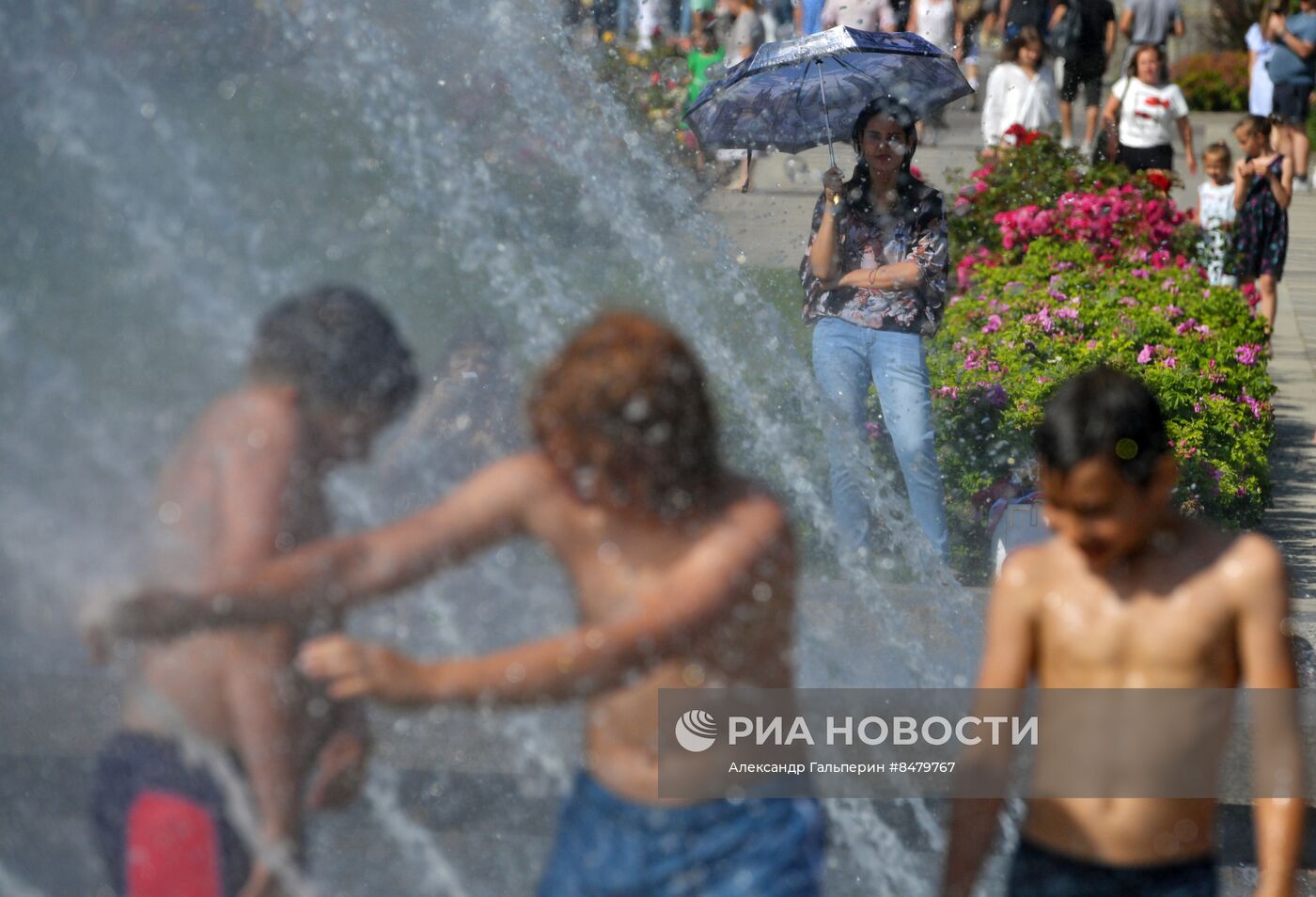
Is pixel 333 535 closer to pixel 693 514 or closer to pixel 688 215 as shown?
pixel 693 514

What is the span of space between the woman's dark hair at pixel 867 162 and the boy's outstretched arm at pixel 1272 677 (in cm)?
329

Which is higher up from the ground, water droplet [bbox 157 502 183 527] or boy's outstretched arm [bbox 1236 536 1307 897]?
water droplet [bbox 157 502 183 527]

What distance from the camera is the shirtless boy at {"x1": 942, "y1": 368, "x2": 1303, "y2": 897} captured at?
8.20 ft

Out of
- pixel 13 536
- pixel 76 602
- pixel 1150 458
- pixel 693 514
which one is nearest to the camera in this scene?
pixel 693 514

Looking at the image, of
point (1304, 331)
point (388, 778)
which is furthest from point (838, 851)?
point (1304, 331)

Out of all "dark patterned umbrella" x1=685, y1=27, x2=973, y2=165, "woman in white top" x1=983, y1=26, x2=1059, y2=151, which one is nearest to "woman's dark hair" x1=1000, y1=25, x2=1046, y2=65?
"woman in white top" x1=983, y1=26, x2=1059, y2=151

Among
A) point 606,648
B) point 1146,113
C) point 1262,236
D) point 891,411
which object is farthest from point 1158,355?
point 1146,113

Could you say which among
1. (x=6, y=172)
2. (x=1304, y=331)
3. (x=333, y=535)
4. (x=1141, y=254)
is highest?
(x=6, y=172)

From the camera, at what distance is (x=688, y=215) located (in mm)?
8750

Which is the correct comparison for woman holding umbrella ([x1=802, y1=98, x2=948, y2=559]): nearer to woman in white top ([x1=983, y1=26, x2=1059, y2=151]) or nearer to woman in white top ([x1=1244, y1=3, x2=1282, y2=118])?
woman in white top ([x1=983, y1=26, x2=1059, y2=151])

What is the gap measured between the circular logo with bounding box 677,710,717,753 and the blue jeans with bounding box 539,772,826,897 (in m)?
0.08

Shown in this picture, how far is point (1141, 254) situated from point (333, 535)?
6207 millimetres

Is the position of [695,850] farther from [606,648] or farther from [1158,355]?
[1158,355]

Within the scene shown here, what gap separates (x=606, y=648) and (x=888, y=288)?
357 cm
